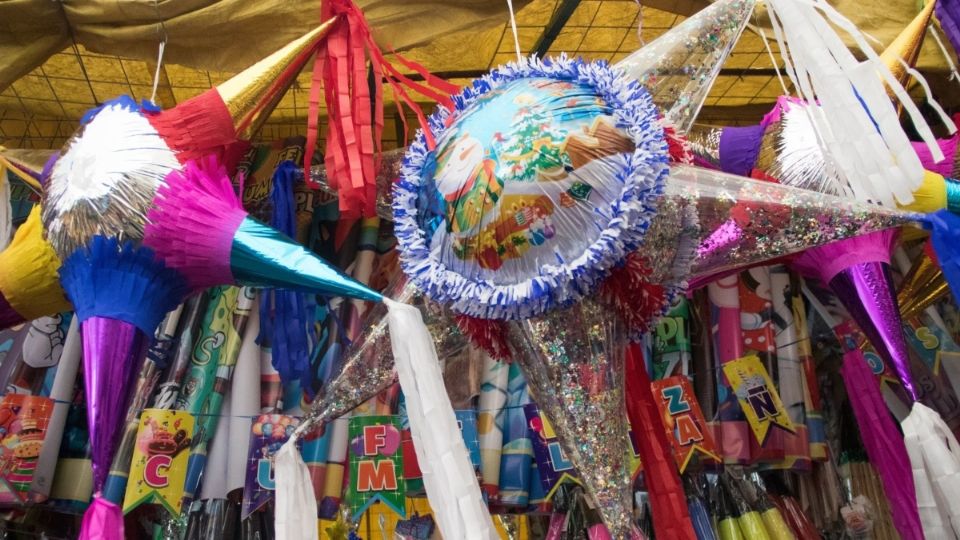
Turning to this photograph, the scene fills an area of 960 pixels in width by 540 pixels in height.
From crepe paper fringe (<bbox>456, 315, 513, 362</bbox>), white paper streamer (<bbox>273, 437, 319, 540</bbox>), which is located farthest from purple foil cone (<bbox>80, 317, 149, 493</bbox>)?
crepe paper fringe (<bbox>456, 315, 513, 362</bbox>)

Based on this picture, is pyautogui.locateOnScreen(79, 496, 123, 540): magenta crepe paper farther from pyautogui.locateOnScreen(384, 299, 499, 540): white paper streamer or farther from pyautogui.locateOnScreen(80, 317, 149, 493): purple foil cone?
pyautogui.locateOnScreen(384, 299, 499, 540): white paper streamer

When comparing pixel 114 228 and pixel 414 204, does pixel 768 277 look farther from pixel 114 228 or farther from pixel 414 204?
pixel 114 228

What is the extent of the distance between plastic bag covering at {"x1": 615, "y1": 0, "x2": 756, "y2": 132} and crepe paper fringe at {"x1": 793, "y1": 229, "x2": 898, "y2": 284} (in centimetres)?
37

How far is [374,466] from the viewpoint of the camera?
1.62 meters

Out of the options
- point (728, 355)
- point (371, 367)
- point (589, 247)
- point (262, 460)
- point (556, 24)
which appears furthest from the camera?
point (728, 355)

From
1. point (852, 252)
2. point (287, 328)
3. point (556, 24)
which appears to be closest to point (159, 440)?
point (287, 328)

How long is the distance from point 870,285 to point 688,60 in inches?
18.8

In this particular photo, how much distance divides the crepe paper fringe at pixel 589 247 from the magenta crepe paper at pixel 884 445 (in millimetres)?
735

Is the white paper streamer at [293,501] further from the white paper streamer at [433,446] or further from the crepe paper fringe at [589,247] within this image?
the crepe paper fringe at [589,247]

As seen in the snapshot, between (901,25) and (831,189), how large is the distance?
679 millimetres

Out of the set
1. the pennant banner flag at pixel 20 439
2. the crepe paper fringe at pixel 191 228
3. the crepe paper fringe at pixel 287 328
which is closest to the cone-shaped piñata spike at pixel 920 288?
the crepe paper fringe at pixel 287 328

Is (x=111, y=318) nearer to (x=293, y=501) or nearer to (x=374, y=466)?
(x=293, y=501)

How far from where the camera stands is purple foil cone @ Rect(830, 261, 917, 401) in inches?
51.4

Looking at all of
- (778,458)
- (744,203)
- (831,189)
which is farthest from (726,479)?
(744,203)
